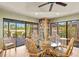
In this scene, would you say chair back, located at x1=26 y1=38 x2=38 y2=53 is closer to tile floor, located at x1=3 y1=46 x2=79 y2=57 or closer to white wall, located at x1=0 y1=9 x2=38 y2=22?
tile floor, located at x1=3 y1=46 x2=79 y2=57

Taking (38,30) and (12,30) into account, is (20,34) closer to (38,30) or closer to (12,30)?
(12,30)

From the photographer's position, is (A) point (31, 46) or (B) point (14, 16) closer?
(B) point (14, 16)

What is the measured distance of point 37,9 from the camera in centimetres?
220

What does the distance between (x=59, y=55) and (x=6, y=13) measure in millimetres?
1285

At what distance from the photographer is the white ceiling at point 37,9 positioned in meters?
2.09

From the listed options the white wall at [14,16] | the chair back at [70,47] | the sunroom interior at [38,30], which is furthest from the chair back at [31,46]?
the chair back at [70,47]

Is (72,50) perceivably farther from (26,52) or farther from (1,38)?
(1,38)

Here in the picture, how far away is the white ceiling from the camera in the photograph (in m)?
2.09

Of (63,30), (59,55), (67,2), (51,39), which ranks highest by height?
(67,2)

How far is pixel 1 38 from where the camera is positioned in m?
2.18

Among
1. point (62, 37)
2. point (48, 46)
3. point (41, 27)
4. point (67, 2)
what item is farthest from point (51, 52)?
point (67, 2)

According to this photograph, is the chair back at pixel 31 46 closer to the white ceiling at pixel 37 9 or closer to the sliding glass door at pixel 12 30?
the sliding glass door at pixel 12 30

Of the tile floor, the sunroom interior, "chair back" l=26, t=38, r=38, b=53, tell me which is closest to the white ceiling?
the sunroom interior

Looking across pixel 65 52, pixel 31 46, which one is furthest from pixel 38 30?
pixel 65 52
